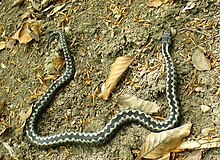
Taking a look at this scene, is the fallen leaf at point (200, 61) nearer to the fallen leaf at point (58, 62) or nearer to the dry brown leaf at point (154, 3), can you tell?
the dry brown leaf at point (154, 3)

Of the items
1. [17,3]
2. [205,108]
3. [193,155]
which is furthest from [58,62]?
[193,155]

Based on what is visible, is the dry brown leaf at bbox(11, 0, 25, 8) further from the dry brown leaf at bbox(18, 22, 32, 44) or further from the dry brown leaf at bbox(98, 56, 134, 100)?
the dry brown leaf at bbox(98, 56, 134, 100)

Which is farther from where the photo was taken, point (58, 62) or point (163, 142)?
point (58, 62)

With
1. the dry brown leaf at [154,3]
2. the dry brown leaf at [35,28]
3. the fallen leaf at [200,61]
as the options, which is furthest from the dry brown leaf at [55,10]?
the fallen leaf at [200,61]

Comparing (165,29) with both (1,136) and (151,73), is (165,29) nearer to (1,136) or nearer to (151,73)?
(151,73)

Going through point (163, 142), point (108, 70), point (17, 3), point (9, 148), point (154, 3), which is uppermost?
point (17, 3)

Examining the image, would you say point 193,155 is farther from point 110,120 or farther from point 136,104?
point 110,120

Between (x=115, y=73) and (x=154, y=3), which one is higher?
(x=154, y=3)
